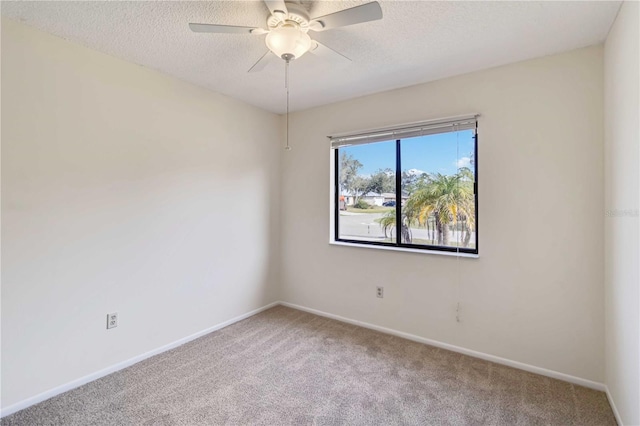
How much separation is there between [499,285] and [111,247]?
3.01m

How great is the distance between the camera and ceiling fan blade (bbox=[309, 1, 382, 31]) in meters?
1.38

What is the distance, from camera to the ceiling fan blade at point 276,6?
4.72ft

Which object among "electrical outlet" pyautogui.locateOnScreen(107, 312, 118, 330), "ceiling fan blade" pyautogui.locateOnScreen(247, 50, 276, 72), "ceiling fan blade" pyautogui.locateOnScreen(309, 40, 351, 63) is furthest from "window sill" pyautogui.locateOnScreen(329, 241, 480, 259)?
Answer: "electrical outlet" pyautogui.locateOnScreen(107, 312, 118, 330)

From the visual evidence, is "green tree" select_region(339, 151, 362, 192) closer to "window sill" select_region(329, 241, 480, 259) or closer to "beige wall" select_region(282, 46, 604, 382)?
"beige wall" select_region(282, 46, 604, 382)

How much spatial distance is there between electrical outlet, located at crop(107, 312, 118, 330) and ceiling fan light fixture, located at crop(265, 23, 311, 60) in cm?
220

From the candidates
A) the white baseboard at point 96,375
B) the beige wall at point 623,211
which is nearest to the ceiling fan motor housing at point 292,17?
the beige wall at point 623,211

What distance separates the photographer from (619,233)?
172 cm

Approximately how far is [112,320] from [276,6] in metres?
2.39

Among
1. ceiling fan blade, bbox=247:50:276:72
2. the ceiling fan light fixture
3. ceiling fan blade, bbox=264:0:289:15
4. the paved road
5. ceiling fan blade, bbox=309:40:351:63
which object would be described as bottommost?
the paved road

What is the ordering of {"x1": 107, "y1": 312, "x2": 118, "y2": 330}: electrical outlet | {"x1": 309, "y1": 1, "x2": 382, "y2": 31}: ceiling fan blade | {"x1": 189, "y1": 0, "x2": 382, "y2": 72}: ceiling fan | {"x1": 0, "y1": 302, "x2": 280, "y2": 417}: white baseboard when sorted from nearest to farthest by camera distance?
{"x1": 309, "y1": 1, "x2": 382, "y2": 31}: ceiling fan blade, {"x1": 189, "y1": 0, "x2": 382, "y2": 72}: ceiling fan, {"x1": 0, "y1": 302, "x2": 280, "y2": 417}: white baseboard, {"x1": 107, "y1": 312, "x2": 118, "y2": 330}: electrical outlet

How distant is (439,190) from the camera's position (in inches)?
108

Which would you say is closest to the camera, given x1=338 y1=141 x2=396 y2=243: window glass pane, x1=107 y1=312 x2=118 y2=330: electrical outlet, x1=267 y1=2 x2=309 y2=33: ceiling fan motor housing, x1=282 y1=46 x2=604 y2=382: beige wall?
x1=267 y1=2 x2=309 y2=33: ceiling fan motor housing

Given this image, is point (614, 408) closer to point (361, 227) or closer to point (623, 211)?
point (623, 211)

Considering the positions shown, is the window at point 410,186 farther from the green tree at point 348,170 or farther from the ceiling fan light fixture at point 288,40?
the ceiling fan light fixture at point 288,40
